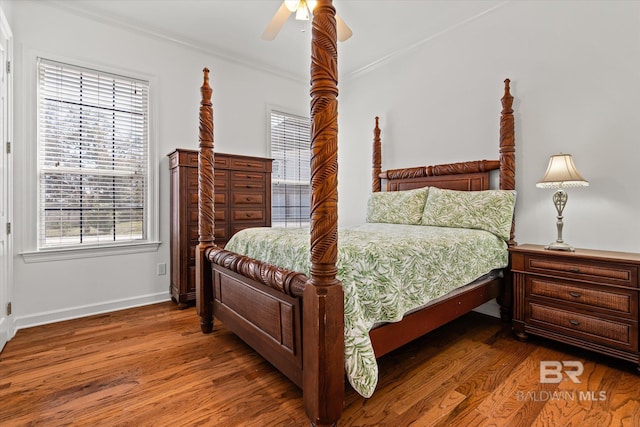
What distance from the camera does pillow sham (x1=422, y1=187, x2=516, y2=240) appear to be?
250cm

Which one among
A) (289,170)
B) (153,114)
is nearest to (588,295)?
(289,170)

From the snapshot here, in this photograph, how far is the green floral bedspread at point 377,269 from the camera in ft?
4.54

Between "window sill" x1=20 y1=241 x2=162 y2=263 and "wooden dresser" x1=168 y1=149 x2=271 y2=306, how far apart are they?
276mm

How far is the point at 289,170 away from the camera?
436 centimetres

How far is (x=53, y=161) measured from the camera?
273 centimetres

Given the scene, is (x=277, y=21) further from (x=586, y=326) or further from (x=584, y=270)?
(x=586, y=326)

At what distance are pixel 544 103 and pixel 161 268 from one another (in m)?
3.92

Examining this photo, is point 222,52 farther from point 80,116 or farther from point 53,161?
point 53,161

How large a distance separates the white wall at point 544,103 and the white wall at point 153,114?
197cm

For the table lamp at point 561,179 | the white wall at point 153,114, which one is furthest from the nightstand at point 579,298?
the white wall at point 153,114

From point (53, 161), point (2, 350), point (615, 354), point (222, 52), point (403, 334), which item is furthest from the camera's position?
point (222, 52)

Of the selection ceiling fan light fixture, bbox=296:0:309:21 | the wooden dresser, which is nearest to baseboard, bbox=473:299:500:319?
the wooden dresser

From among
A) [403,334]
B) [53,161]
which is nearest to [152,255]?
[53,161]

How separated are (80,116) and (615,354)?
450 cm
